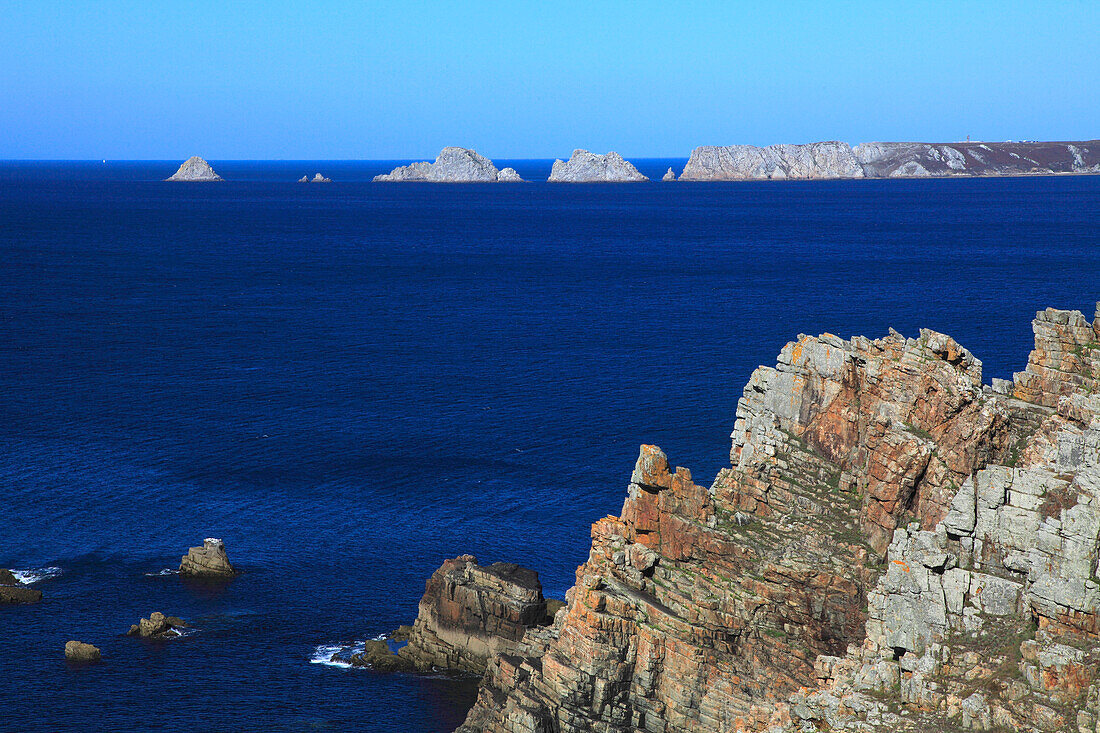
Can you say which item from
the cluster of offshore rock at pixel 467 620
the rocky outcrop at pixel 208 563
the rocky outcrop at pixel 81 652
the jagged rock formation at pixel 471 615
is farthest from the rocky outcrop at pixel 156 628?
the jagged rock formation at pixel 471 615

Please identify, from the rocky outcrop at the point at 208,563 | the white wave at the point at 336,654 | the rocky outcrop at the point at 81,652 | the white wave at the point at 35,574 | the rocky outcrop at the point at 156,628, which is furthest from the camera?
the rocky outcrop at the point at 208,563

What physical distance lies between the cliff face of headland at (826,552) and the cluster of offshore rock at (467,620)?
10068 millimetres

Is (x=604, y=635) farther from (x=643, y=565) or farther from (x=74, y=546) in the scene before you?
(x=74, y=546)

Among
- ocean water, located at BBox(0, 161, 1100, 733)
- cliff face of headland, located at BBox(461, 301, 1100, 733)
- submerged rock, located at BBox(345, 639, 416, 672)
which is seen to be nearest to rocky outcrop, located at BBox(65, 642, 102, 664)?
ocean water, located at BBox(0, 161, 1100, 733)

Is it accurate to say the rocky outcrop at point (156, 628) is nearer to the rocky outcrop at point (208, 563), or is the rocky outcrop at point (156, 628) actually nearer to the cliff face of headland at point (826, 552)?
the rocky outcrop at point (208, 563)

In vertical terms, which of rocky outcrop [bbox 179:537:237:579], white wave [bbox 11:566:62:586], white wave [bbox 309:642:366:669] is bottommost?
white wave [bbox 309:642:366:669]

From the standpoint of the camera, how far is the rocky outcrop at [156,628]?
8100 centimetres

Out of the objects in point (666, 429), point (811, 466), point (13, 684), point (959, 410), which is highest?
point (959, 410)

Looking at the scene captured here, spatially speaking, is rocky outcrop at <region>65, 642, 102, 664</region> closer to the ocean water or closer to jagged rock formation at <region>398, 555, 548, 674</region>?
the ocean water

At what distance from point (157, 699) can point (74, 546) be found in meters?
30.2

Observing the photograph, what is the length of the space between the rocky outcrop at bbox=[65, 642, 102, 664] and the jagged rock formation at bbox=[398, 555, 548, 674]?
20650mm

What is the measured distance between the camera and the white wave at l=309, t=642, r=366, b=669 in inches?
3054

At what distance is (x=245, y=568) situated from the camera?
93.6 m

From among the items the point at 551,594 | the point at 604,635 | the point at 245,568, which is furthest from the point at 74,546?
the point at 604,635
